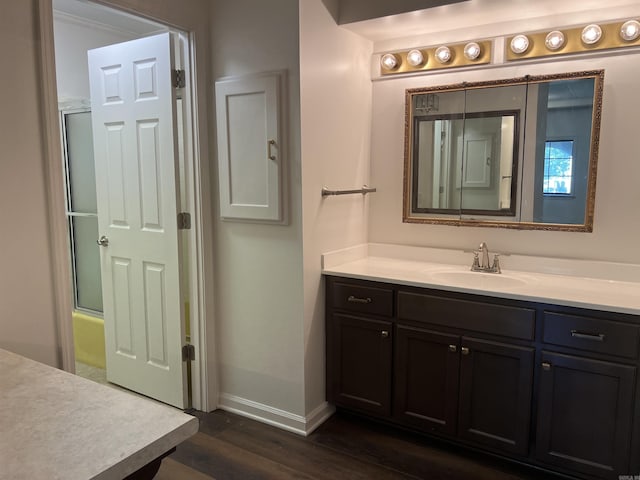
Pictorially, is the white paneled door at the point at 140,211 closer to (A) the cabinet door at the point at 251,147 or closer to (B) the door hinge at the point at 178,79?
(B) the door hinge at the point at 178,79

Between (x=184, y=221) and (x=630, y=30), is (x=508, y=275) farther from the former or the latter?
(x=184, y=221)

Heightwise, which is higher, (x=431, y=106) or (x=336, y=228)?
(x=431, y=106)

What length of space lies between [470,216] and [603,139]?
2.45 feet

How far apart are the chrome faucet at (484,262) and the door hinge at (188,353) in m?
1.67

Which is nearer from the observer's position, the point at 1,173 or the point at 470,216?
the point at 1,173

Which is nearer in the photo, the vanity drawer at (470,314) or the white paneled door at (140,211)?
the vanity drawer at (470,314)

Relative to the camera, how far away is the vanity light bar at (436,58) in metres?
2.58

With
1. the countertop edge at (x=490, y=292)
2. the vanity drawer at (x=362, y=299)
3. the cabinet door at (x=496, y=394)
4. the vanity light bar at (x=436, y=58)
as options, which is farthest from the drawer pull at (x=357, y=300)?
the vanity light bar at (x=436, y=58)

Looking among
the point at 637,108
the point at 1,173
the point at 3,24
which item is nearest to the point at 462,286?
the point at 637,108

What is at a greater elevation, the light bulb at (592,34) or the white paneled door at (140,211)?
the light bulb at (592,34)

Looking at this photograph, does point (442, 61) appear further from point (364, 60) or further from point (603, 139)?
point (603, 139)

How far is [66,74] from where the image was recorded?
344 cm

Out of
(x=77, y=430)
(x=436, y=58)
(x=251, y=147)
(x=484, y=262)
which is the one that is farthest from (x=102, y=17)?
(x=77, y=430)

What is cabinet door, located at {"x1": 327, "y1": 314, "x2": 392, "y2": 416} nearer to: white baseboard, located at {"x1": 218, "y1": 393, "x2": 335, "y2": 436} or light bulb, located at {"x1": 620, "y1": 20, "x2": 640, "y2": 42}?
white baseboard, located at {"x1": 218, "y1": 393, "x2": 335, "y2": 436}
